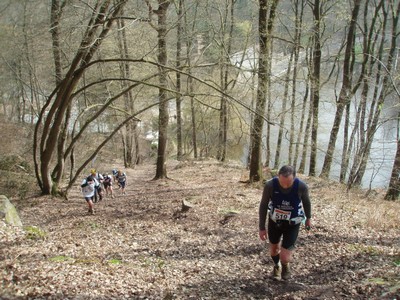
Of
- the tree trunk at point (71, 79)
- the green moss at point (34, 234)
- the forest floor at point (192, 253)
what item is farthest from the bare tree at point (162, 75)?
the green moss at point (34, 234)

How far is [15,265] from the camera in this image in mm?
5312

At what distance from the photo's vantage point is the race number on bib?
4949 millimetres

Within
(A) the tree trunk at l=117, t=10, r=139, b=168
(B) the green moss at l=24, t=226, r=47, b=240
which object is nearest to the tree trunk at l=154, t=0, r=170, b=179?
(A) the tree trunk at l=117, t=10, r=139, b=168

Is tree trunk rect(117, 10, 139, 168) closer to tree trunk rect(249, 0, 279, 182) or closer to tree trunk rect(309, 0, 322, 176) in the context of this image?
tree trunk rect(249, 0, 279, 182)

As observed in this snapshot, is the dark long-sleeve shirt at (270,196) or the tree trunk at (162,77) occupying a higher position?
the tree trunk at (162,77)

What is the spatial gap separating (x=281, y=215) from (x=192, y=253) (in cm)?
279

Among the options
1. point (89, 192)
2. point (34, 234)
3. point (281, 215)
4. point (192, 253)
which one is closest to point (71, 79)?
point (89, 192)

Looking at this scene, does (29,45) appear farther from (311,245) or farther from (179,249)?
(311,245)

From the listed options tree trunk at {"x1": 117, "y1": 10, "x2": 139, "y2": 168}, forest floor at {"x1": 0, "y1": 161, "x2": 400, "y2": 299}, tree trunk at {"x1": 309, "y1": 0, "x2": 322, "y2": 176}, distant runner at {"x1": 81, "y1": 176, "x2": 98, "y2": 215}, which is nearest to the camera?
forest floor at {"x1": 0, "y1": 161, "x2": 400, "y2": 299}

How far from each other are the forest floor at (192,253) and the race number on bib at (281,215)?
3.46 feet

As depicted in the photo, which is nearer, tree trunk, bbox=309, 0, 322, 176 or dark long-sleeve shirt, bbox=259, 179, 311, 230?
dark long-sleeve shirt, bbox=259, 179, 311, 230

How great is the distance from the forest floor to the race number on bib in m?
1.05

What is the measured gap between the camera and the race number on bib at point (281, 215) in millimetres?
4949

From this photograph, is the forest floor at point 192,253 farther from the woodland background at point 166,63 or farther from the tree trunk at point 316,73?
the tree trunk at point 316,73
